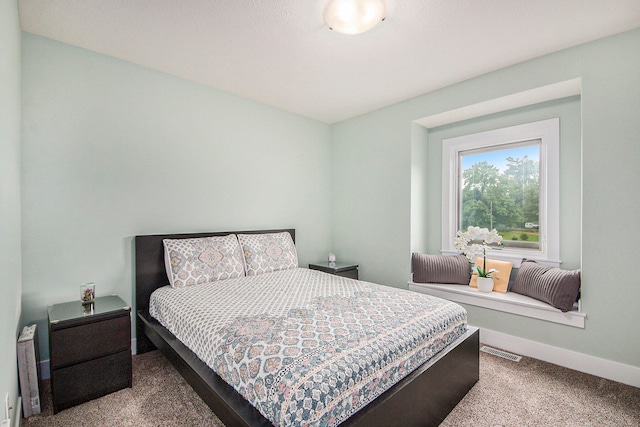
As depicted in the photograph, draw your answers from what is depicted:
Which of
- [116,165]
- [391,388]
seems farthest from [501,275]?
[116,165]

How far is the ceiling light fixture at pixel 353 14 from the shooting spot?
1.85 metres

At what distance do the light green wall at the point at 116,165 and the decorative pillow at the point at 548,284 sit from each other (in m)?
2.78

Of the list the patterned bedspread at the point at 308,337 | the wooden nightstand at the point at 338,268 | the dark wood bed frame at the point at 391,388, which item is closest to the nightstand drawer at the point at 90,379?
the dark wood bed frame at the point at 391,388

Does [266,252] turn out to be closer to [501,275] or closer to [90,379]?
[90,379]

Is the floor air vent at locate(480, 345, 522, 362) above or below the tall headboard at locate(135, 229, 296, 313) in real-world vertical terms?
below

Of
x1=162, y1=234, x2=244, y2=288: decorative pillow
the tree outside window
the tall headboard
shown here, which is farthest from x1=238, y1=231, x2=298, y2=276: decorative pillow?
the tree outside window

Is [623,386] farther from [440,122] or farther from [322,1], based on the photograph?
Answer: [322,1]

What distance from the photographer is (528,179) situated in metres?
3.13

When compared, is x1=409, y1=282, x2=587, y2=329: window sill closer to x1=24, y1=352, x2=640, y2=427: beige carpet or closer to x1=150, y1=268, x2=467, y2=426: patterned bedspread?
x1=24, y1=352, x2=640, y2=427: beige carpet

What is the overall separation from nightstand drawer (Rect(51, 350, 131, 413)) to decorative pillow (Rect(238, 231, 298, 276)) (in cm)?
129

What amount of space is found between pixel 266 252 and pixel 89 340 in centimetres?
166

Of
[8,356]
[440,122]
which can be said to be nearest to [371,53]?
[440,122]

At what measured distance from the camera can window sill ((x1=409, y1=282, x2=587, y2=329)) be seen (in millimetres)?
2483

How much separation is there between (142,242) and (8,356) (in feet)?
4.23
